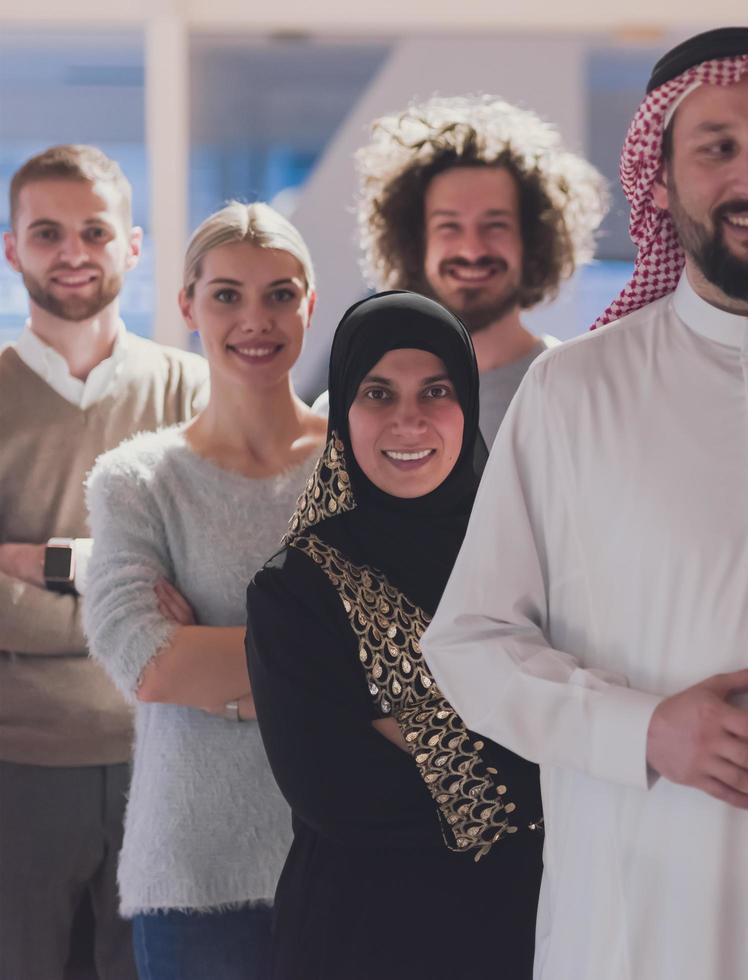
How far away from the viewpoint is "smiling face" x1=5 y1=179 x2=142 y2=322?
3105 mm

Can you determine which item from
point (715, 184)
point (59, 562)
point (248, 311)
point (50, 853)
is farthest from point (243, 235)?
point (50, 853)

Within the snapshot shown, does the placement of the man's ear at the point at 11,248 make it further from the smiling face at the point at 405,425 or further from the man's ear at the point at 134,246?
the smiling face at the point at 405,425

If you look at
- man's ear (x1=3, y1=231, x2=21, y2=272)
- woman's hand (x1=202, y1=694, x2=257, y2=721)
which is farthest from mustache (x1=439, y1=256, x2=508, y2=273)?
woman's hand (x1=202, y1=694, x2=257, y2=721)

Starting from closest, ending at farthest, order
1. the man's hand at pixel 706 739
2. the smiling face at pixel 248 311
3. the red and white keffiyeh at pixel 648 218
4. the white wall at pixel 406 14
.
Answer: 1. the man's hand at pixel 706 739
2. the red and white keffiyeh at pixel 648 218
3. the smiling face at pixel 248 311
4. the white wall at pixel 406 14

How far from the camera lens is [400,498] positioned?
211cm

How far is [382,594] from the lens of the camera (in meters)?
2.03

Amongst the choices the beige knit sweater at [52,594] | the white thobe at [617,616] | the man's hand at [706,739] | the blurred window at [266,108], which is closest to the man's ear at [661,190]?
the white thobe at [617,616]

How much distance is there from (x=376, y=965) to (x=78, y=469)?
1.41 meters

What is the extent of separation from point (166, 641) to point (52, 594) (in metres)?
0.66

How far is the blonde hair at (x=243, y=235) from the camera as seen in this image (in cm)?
258

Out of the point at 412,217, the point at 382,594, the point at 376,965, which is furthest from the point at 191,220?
the point at 376,965

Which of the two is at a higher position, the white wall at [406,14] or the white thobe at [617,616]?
the white wall at [406,14]

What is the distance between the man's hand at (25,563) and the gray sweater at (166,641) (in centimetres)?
43

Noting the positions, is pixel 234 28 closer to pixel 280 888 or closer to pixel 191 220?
pixel 191 220
